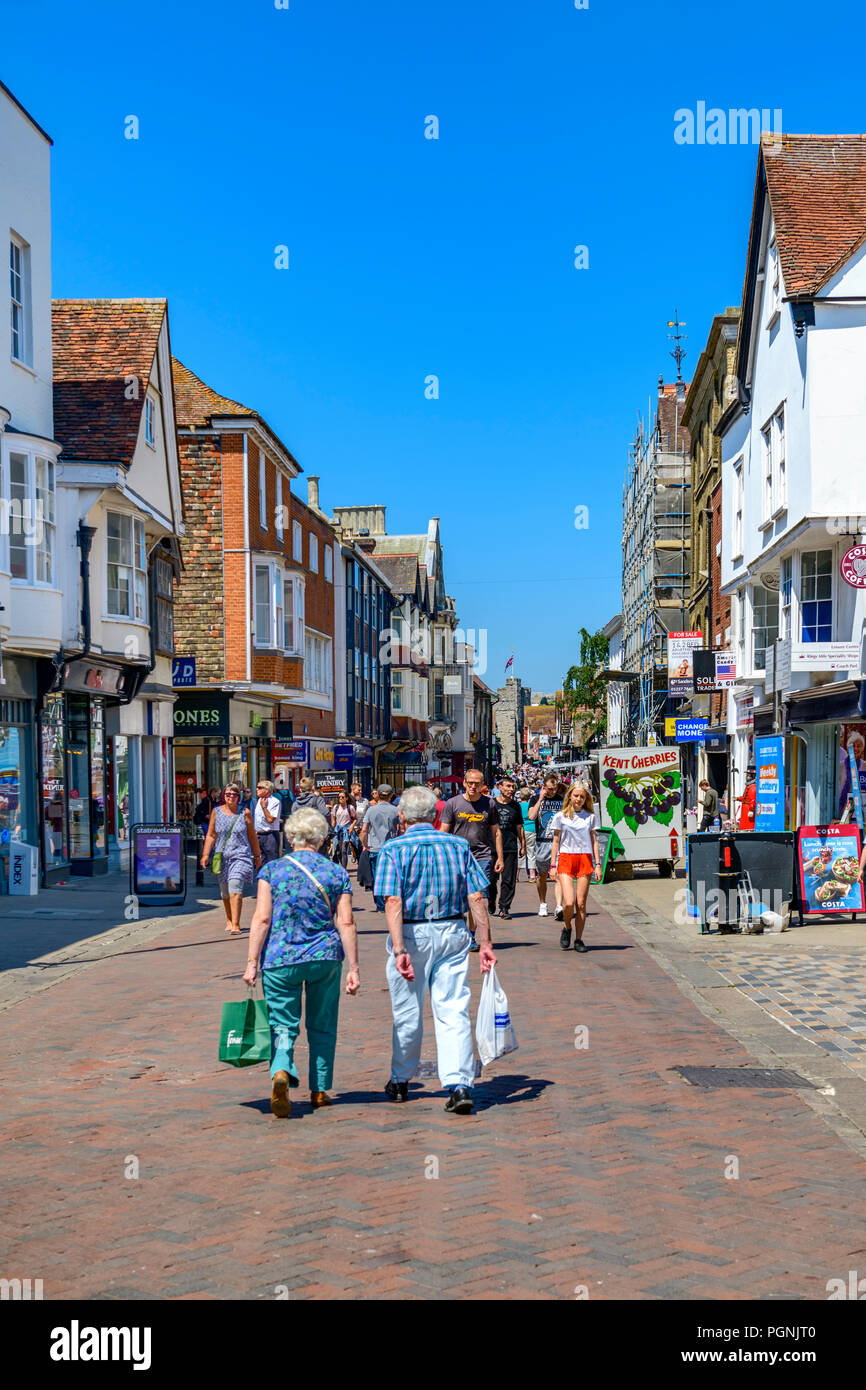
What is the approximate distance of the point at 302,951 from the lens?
6875 mm

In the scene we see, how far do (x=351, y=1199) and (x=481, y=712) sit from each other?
4607 inches

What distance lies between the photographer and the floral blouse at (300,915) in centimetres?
689

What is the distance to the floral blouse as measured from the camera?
689cm

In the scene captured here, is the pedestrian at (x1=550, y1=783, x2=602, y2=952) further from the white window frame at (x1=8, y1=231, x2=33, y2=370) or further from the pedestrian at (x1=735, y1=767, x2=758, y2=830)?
the white window frame at (x1=8, y1=231, x2=33, y2=370)

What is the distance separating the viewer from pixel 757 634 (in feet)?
92.4

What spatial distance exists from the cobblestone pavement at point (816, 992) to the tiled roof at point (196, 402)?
77.3 feet

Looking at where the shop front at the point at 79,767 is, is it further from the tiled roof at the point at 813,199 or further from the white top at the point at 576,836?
the tiled roof at the point at 813,199

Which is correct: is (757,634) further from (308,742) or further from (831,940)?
(308,742)

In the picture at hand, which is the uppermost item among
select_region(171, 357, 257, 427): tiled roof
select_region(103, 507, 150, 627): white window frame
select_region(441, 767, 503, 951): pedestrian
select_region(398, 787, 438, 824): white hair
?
select_region(171, 357, 257, 427): tiled roof

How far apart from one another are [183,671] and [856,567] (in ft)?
55.3

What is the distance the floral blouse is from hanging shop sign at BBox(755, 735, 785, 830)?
44.3 ft

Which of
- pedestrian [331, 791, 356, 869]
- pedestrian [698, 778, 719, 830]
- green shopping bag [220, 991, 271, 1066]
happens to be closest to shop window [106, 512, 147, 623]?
pedestrian [331, 791, 356, 869]

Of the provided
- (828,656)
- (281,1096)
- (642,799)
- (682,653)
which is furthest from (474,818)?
(682,653)
